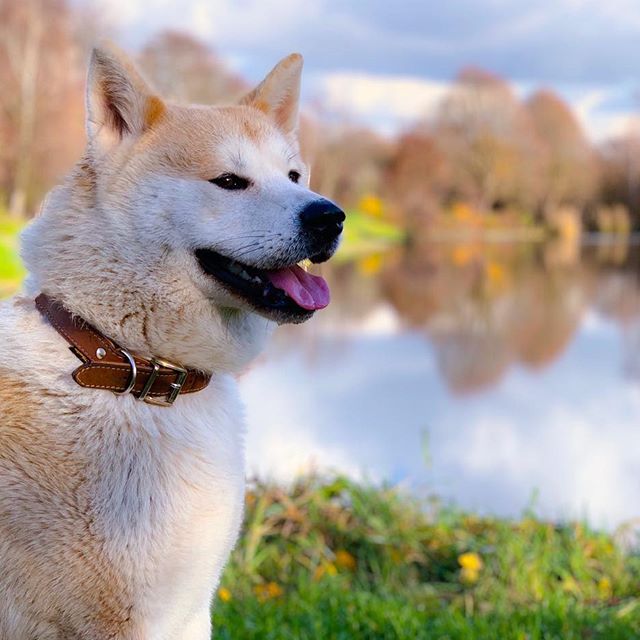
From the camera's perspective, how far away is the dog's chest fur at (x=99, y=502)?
1.86 meters

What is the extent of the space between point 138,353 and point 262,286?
1.17 ft

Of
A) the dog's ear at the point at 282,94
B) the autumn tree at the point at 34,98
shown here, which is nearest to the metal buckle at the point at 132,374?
the dog's ear at the point at 282,94

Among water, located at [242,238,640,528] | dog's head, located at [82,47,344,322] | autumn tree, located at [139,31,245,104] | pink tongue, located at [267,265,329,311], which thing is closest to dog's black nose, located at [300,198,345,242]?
dog's head, located at [82,47,344,322]

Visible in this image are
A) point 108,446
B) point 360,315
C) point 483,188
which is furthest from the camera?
point 483,188

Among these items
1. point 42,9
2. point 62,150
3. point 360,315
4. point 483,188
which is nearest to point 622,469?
point 360,315

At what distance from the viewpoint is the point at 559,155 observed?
41.3 m

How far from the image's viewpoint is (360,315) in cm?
1355

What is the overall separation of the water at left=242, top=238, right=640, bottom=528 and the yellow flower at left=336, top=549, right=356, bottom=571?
0.78 meters

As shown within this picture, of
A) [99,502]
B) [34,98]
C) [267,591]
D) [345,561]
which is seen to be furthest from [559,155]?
[99,502]

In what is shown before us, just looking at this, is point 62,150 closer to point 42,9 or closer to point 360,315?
point 42,9

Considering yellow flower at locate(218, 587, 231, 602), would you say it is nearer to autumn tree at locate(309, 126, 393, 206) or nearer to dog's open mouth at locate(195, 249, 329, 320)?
dog's open mouth at locate(195, 249, 329, 320)

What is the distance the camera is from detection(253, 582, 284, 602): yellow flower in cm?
→ 373

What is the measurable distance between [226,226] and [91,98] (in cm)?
47

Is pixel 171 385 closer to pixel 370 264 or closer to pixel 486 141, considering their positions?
pixel 370 264
